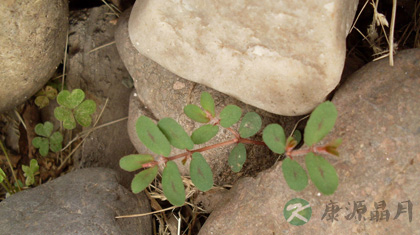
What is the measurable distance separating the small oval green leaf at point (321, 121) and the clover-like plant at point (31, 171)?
1901 millimetres

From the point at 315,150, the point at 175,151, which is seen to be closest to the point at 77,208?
the point at 175,151

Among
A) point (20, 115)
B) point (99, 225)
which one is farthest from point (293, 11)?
point (20, 115)

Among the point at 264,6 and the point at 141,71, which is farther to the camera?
the point at 141,71

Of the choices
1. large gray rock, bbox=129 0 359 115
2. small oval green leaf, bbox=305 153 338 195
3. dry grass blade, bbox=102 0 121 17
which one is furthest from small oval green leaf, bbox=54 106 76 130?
small oval green leaf, bbox=305 153 338 195

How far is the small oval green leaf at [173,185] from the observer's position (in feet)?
6.22

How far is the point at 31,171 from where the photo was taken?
2.76 meters

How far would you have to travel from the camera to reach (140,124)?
190 centimetres

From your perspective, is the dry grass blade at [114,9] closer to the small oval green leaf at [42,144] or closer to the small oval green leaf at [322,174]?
the small oval green leaf at [42,144]

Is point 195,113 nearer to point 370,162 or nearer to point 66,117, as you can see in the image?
point 370,162

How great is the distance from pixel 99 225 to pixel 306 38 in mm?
1397

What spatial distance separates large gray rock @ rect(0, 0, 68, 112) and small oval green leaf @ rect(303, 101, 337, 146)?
1.66 m

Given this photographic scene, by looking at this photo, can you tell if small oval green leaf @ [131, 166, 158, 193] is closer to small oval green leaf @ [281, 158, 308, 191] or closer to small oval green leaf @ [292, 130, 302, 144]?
small oval green leaf @ [281, 158, 308, 191]

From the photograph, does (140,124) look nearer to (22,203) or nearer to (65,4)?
(22,203)

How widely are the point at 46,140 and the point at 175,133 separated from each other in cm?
140
